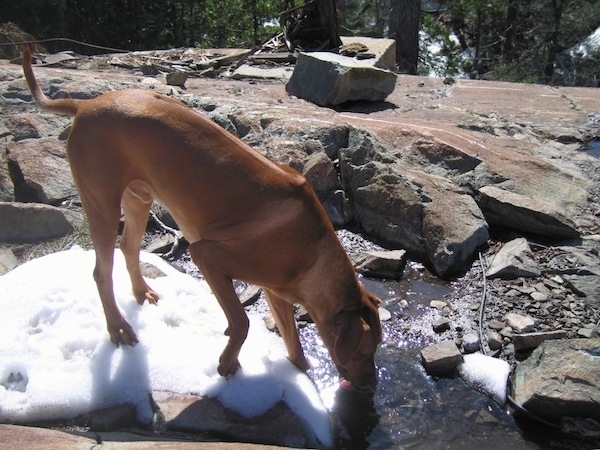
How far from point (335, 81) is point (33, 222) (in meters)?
4.05

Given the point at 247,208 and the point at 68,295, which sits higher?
the point at 247,208

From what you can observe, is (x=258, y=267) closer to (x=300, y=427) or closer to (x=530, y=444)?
(x=300, y=427)

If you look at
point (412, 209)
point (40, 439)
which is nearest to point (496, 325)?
point (412, 209)

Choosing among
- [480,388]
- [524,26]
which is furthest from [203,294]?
[524,26]

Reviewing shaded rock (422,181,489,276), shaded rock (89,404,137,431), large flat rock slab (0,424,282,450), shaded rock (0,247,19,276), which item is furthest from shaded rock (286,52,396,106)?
large flat rock slab (0,424,282,450)

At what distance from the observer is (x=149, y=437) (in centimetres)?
326

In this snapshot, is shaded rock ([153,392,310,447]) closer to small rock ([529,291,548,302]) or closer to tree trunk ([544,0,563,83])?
small rock ([529,291,548,302])

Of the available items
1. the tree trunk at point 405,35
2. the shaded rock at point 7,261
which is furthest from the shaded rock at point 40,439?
the tree trunk at point 405,35

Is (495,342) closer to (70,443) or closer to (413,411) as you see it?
(413,411)

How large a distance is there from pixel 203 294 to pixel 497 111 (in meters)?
5.43

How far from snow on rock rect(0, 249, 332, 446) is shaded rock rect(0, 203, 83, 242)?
1101 mm

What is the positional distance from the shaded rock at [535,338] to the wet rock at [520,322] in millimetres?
147

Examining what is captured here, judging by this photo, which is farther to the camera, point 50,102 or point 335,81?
point 335,81

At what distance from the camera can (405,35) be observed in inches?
602
